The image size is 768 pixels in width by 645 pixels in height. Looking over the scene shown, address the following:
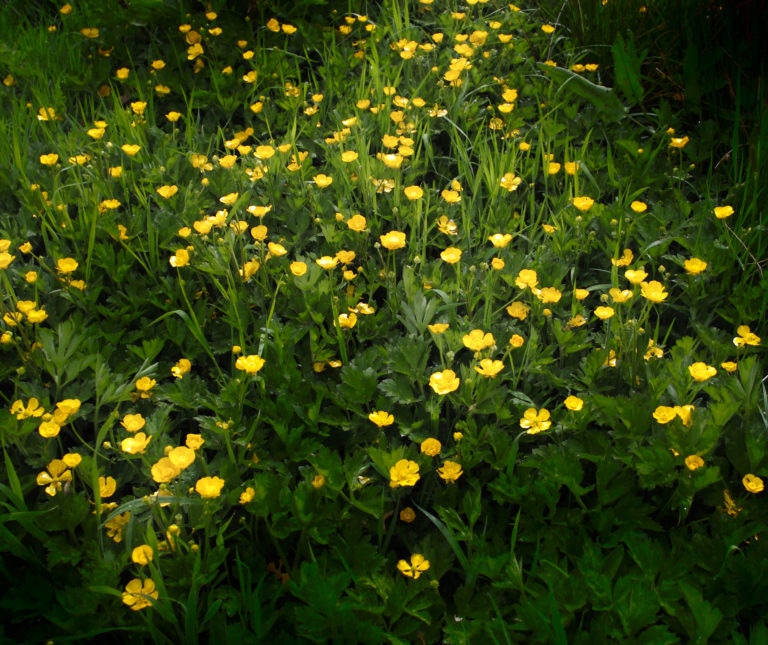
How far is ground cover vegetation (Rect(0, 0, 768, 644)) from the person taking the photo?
1.45m

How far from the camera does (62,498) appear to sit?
1.57 metres

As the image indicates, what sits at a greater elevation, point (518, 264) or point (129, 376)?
point (518, 264)

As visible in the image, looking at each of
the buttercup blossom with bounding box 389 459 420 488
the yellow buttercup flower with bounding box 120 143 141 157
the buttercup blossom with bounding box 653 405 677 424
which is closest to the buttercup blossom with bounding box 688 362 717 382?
the buttercup blossom with bounding box 653 405 677 424

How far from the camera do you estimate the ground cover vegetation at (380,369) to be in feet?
4.74

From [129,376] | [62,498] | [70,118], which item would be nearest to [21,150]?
[70,118]

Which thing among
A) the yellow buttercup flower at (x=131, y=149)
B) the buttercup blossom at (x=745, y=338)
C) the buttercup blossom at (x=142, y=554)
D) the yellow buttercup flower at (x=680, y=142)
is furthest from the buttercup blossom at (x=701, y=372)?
the yellow buttercup flower at (x=131, y=149)

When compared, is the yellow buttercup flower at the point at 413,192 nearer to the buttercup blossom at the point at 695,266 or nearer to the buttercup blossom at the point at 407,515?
the buttercup blossom at the point at 695,266

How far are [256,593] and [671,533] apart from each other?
970mm

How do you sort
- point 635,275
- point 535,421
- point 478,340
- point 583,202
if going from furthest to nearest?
point 583,202 → point 635,275 → point 478,340 → point 535,421

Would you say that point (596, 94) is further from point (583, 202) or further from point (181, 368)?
point (181, 368)

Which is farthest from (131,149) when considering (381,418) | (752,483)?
(752,483)

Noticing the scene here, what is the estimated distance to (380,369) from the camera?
76.9 inches

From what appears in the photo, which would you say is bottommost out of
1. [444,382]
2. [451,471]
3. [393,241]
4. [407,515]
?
[407,515]

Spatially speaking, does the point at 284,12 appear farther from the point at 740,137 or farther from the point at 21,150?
the point at 740,137
